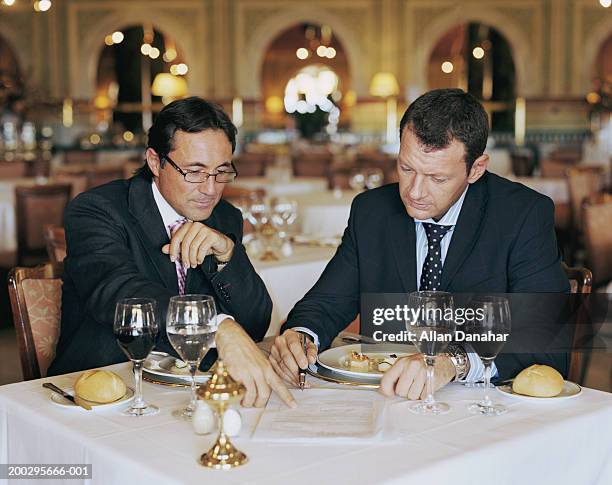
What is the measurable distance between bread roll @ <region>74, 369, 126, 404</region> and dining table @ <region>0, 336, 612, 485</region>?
36 mm

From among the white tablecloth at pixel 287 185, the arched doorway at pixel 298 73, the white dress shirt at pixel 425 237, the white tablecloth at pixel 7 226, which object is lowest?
the white tablecloth at pixel 7 226

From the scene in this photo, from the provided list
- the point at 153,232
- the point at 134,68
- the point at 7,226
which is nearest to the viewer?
the point at 153,232

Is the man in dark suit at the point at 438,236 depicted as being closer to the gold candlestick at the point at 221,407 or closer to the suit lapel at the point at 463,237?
the suit lapel at the point at 463,237

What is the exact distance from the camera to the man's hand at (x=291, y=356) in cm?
203

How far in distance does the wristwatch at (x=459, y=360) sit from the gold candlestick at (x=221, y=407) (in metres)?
0.61

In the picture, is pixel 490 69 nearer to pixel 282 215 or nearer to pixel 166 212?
pixel 282 215

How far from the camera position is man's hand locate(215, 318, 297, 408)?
5.91 ft

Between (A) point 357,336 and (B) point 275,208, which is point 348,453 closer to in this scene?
(A) point 357,336

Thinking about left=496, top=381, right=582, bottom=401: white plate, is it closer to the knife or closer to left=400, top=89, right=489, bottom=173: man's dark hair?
left=400, top=89, right=489, bottom=173: man's dark hair

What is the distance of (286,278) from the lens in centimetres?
399

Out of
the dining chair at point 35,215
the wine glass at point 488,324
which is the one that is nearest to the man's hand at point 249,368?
the wine glass at point 488,324

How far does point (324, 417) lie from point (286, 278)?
2.25 m

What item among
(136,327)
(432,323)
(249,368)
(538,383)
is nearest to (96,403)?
(136,327)

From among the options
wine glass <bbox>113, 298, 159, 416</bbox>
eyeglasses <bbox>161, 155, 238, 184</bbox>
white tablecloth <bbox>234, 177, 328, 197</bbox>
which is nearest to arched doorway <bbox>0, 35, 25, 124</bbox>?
white tablecloth <bbox>234, 177, 328, 197</bbox>
